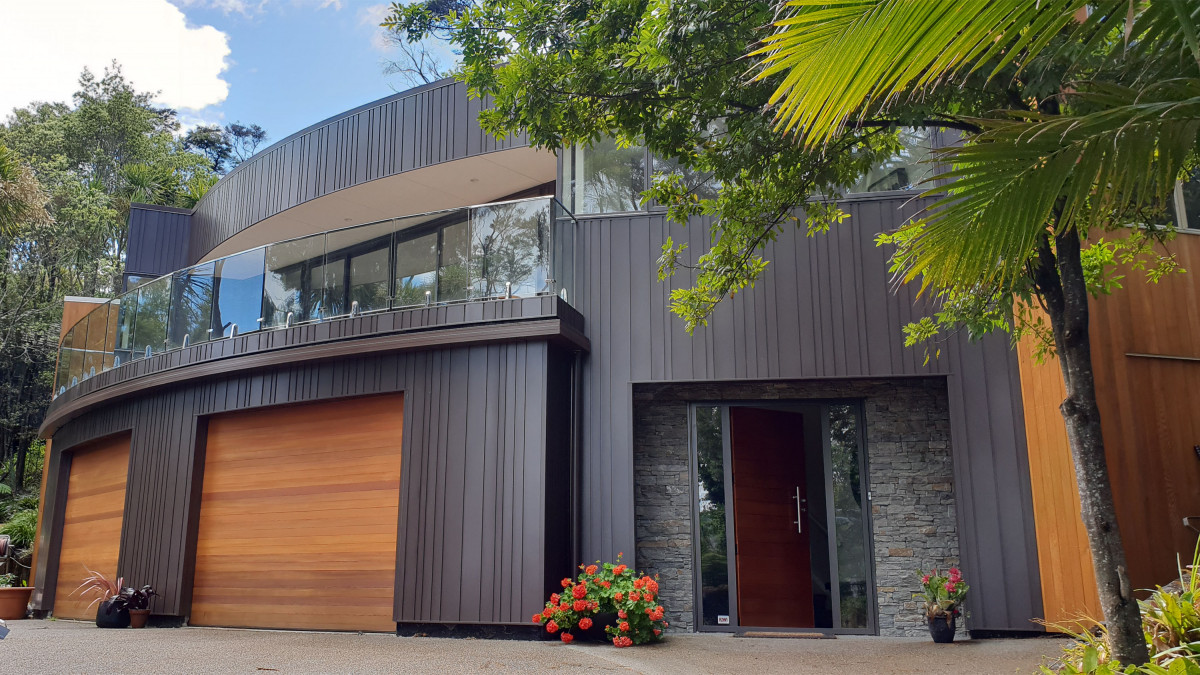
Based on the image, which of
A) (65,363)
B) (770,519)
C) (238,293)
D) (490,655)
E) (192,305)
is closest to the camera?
(490,655)

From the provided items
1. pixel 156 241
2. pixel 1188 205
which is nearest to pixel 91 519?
pixel 156 241

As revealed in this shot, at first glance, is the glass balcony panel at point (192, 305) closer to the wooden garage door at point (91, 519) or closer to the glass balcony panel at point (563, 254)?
the wooden garage door at point (91, 519)

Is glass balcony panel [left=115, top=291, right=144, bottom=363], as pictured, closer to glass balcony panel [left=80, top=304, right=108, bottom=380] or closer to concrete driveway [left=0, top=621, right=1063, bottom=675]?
glass balcony panel [left=80, top=304, right=108, bottom=380]

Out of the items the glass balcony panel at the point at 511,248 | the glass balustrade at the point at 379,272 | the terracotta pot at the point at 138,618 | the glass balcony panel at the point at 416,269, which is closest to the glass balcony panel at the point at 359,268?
the glass balustrade at the point at 379,272

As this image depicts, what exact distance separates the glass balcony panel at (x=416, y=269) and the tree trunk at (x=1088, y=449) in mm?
5238

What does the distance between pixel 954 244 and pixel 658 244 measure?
5366 millimetres

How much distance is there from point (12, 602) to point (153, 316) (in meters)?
4.68

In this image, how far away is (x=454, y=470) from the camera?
7.48 m

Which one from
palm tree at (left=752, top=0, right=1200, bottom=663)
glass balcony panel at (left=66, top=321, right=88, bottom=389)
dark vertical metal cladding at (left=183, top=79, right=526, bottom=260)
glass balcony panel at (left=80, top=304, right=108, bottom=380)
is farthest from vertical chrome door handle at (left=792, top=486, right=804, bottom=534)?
glass balcony panel at (left=66, top=321, right=88, bottom=389)

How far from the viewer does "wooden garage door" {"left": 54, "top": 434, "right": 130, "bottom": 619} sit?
10022mm

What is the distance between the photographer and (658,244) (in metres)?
8.24

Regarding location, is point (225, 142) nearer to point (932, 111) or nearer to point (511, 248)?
point (511, 248)

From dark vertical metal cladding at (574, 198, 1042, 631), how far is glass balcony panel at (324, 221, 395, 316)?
1883mm

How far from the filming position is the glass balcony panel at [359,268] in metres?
8.09
